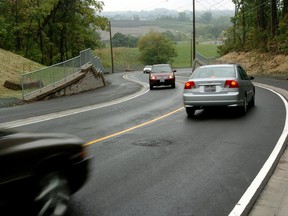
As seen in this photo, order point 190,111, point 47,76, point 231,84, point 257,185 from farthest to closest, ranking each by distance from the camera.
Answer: point 47,76 → point 190,111 → point 231,84 → point 257,185

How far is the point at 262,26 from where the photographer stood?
52688 millimetres

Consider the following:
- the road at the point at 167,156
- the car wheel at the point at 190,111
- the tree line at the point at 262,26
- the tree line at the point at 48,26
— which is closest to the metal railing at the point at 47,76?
the road at the point at 167,156

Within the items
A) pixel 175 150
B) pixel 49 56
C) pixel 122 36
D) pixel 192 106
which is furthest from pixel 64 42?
pixel 122 36

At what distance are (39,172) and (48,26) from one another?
2138 inches

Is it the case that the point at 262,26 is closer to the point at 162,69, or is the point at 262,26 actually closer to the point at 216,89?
the point at 162,69

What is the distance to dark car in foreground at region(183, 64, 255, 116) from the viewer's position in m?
12.9

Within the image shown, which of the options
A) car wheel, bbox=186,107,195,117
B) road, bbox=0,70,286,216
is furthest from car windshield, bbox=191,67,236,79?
road, bbox=0,70,286,216

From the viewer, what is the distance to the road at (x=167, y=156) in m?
5.55

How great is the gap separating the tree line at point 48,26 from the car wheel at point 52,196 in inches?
1437

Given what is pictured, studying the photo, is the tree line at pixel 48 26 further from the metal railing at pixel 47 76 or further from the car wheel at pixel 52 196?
the car wheel at pixel 52 196

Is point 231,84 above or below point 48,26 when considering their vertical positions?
below

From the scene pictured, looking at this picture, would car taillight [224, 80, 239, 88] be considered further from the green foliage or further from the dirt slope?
the green foliage

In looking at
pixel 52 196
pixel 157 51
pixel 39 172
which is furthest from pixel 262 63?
pixel 157 51

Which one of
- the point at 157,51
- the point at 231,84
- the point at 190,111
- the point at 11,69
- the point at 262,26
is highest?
the point at 262,26
